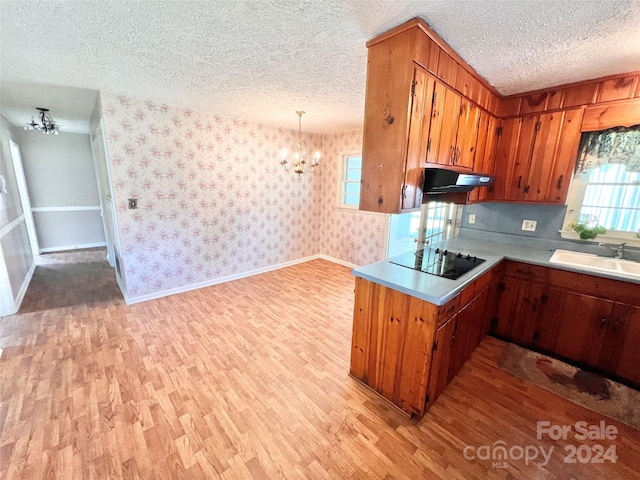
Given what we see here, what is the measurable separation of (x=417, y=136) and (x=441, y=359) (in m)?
1.47

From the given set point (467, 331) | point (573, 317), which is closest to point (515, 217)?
point (573, 317)

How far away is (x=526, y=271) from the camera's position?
7.70 ft

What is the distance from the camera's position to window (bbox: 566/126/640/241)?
7.19 feet

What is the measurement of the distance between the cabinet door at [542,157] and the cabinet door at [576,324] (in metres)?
0.97

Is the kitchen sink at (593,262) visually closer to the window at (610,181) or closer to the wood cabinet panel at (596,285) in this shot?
the wood cabinet panel at (596,285)

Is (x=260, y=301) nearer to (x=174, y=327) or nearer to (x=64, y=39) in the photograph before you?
(x=174, y=327)

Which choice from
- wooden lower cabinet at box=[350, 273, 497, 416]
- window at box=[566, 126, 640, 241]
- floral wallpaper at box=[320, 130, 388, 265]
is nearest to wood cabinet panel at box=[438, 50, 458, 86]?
wooden lower cabinet at box=[350, 273, 497, 416]

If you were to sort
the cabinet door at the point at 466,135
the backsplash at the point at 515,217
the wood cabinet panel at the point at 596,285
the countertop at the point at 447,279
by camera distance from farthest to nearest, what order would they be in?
the backsplash at the point at 515,217, the cabinet door at the point at 466,135, the wood cabinet panel at the point at 596,285, the countertop at the point at 447,279

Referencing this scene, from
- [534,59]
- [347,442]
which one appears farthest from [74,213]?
[534,59]

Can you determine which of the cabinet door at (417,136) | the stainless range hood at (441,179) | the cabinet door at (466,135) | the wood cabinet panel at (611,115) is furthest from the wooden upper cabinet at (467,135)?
the wood cabinet panel at (611,115)

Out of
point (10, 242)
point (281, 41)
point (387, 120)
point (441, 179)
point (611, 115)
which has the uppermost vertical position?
point (281, 41)

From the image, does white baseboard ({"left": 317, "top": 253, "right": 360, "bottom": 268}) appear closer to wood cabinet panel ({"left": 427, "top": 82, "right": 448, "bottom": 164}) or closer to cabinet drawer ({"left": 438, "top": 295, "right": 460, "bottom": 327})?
cabinet drawer ({"left": 438, "top": 295, "right": 460, "bottom": 327})

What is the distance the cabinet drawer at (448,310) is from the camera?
5.14 feet

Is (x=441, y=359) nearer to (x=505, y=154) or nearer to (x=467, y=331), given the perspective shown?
(x=467, y=331)
